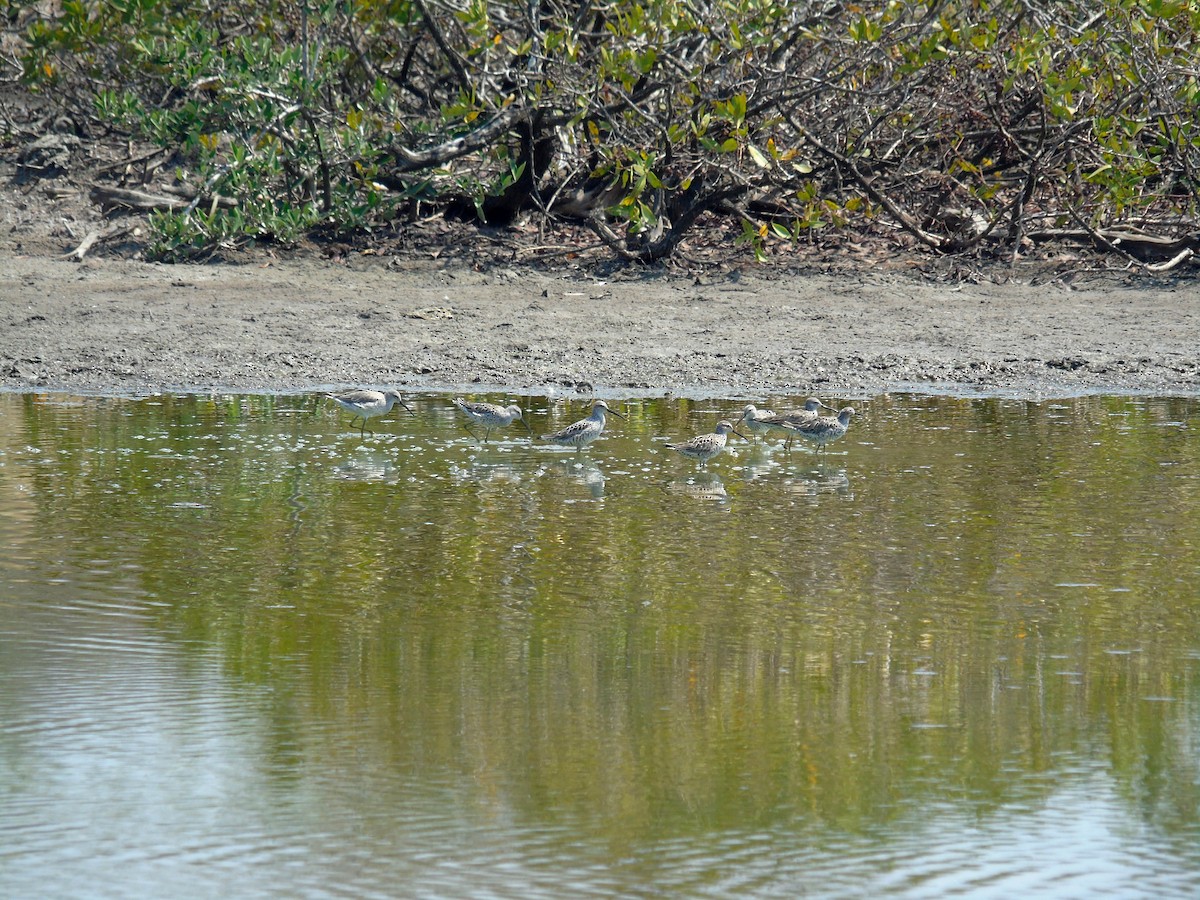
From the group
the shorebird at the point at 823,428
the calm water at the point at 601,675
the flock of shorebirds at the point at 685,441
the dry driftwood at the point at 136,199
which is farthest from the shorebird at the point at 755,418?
the dry driftwood at the point at 136,199

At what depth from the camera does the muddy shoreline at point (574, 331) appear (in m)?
12.6

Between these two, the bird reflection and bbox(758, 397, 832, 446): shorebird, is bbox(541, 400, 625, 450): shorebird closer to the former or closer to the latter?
the bird reflection

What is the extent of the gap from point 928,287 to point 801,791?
10855 mm

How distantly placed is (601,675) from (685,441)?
4755mm

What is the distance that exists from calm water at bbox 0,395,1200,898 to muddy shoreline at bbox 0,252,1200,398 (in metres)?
2.94

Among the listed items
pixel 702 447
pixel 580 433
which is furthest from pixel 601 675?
pixel 580 433

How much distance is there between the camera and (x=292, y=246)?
51.8 ft

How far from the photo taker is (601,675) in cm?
550

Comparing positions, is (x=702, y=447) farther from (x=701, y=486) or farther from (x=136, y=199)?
(x=136, y=199)

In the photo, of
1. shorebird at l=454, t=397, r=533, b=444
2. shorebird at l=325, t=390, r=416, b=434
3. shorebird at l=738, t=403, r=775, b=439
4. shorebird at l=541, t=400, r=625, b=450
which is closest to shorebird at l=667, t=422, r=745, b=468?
shorebird at l=541, t=400, r=625, b=450

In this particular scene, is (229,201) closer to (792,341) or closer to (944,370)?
(792,341)

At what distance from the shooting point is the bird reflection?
8.84 meters

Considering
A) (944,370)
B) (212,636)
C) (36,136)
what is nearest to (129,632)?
(212,636)

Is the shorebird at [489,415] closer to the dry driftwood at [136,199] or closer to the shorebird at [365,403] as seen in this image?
the shorebird at [365,403]
